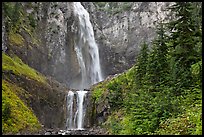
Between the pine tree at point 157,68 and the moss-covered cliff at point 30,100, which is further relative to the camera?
the moss-covered cliff at point 30,100

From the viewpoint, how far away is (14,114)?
20.3 meters

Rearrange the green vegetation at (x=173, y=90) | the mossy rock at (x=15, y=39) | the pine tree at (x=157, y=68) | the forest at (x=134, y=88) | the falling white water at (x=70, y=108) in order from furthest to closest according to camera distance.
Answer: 1. the mossy rock at (x=15, y=39)
2. the falling white water at (x=70, y=108)
3. the pine tree at (x=157, y=68)
4. the forest at (x=134, y=88)
5. the green vegetation at (x=173, y=90)

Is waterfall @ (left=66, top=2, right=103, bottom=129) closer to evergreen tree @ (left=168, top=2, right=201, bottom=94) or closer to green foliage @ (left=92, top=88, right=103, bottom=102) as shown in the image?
green foliage @ (left=92, top=88, right=103, bottom=102)

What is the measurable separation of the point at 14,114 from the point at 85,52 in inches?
977

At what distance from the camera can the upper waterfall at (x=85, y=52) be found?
41375 millimetres

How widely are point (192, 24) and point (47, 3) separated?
33343mm

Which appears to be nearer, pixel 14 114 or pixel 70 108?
pixel 14 114

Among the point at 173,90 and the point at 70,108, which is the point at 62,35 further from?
the point at 173,90

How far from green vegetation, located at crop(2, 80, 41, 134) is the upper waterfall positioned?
57.2ft

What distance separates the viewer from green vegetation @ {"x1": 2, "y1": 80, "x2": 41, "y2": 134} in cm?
1864

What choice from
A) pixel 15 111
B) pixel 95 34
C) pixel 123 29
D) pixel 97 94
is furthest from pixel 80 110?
pixel 123 29

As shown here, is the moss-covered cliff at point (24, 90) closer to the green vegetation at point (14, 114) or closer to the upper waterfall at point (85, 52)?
the green vegetation at point (14, 114)

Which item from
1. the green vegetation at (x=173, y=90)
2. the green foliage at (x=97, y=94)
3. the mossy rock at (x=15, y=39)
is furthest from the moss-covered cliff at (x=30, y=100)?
the green vegetation at (x=173, y=90)

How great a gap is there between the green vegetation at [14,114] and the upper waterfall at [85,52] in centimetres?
1743
